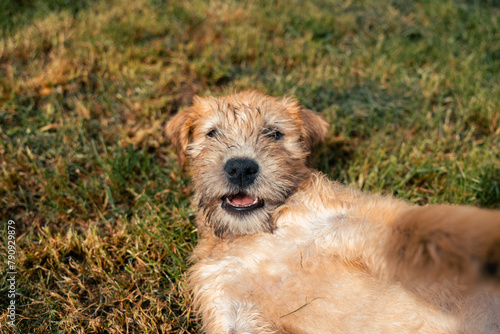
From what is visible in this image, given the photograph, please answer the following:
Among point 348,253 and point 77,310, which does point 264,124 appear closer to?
point 348,253

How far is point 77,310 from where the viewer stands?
3.02m

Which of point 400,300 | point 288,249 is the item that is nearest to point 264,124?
point 288,249

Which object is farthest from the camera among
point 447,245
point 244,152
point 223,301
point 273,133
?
point 273,133

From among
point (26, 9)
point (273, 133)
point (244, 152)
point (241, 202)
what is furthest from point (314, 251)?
point (26, 9)

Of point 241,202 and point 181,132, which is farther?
point 181,132

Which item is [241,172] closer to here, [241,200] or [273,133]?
[241,200]

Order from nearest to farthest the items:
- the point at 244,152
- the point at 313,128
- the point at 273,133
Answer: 1. the point at 244,152
2. the point at 273,133
3. the point at 313,128

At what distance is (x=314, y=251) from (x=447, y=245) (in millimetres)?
989

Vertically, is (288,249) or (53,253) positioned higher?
(288,249)

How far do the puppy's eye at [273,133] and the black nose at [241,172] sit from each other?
0.56 m

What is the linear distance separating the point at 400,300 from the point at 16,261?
9.97ft

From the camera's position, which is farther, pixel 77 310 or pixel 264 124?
pixel 264 124

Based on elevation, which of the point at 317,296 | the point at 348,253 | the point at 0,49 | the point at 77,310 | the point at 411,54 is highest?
the point at 411,54

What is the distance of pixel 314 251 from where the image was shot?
8.84ft
